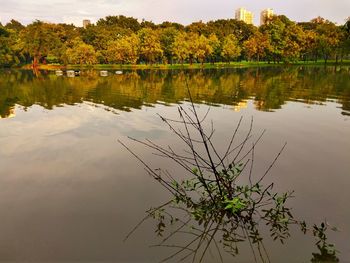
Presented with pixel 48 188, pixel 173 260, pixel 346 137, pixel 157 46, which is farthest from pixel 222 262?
pixel 157 46

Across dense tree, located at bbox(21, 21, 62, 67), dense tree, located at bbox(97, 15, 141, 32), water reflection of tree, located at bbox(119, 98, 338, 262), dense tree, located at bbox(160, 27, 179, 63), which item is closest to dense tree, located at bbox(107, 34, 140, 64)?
dense tree, located at bbox(160, 27, 179, 63)

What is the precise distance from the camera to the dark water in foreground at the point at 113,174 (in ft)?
28.9

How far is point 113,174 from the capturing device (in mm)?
14109

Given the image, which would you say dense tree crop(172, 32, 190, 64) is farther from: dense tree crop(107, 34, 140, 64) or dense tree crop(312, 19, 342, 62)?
dense tree crop(312, 19, 342, 62)

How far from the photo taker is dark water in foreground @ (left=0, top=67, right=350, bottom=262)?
881cm

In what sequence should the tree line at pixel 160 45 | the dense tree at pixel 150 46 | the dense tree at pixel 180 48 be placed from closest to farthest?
the dense tree at pixel 180 48, the dense tree at pixel 150 46, the tree line at pixel 160 45

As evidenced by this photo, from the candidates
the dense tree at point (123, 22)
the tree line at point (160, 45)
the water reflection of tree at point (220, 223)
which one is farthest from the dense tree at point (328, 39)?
the water reflection of tree at point (220, 223)

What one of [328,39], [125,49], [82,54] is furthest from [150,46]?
[328,39]

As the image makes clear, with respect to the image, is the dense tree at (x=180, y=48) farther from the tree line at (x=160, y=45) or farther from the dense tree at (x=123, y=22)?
the dense tree at (x=123, y=22)

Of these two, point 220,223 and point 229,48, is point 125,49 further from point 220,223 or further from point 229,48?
point 220,223

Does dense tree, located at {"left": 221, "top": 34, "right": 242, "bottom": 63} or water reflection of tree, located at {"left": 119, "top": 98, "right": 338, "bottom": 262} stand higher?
dense tree, located at {"left": 221, "top": 34, "right": 242, "bottom": 63}

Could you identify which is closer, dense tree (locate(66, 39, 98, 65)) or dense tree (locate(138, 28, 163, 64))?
dense tree (locate(138, 28, 163, 64))

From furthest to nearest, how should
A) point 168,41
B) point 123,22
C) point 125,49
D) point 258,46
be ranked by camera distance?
point 123,22, point 258,46, point 168,41, point 125,49

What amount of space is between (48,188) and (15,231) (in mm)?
3186
